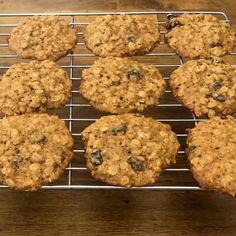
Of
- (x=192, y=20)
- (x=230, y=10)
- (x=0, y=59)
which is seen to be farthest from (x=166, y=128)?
(x=230, y=10)

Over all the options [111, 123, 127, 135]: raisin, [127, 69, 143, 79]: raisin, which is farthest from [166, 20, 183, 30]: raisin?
[111, 123, 127, 135]: raisin

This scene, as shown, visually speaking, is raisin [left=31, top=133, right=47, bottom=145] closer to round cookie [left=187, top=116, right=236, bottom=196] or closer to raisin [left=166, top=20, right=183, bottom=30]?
round cookie [left=187, top=116, right=236, bottom=196]

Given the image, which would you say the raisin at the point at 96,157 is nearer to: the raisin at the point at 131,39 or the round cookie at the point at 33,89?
the round cookie at the point at 33,89

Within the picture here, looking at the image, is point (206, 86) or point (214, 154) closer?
point (214, 154)

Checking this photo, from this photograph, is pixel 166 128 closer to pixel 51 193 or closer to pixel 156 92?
pixel 156 92

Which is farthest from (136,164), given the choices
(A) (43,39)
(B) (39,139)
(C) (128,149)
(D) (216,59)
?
(A) (43,39)

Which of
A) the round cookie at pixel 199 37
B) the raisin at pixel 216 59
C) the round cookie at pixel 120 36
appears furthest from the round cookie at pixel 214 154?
the round cookie at pixel 120 36

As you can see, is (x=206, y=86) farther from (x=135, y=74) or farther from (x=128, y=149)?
(x=128, y=149)
